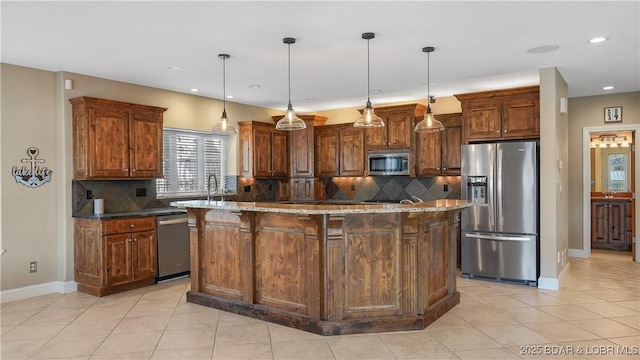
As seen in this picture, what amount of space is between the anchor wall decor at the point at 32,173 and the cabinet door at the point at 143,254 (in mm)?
1197

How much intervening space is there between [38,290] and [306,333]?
3.43 m

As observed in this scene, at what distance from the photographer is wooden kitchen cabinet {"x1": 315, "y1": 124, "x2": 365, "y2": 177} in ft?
24.8

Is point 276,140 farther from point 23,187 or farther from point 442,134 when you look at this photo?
point 23,187

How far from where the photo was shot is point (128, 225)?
5227 mm

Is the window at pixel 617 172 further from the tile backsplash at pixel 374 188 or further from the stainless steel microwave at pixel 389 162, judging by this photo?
the stainless steel microwave at pixel 389 162

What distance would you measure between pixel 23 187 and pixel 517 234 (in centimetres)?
595

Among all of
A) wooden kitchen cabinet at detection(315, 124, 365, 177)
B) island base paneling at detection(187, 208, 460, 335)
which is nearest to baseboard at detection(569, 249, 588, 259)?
wooden kitchen cabinet at detection(315, 124, 365, 177)

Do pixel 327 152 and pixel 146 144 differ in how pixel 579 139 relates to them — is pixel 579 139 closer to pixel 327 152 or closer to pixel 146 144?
pixel 327 152

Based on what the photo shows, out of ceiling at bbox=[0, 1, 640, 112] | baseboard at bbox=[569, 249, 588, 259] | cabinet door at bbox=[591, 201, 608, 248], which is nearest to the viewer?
ceiling at bbox=[0, 1, 640, 112]

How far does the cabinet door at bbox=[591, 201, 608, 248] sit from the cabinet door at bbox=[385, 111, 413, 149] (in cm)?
371

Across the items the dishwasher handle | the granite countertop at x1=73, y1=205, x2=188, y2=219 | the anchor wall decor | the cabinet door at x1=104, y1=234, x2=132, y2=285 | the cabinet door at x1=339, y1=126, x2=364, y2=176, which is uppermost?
the cabinet door at x1=339, y1=126, x2=364, y2=176

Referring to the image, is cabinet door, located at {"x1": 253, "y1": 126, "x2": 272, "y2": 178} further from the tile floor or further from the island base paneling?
the island base paneling

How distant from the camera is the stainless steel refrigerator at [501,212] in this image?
5352mm

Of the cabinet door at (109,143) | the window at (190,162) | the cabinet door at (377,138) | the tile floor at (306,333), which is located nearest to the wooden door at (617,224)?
the tile floor at (306,333)
